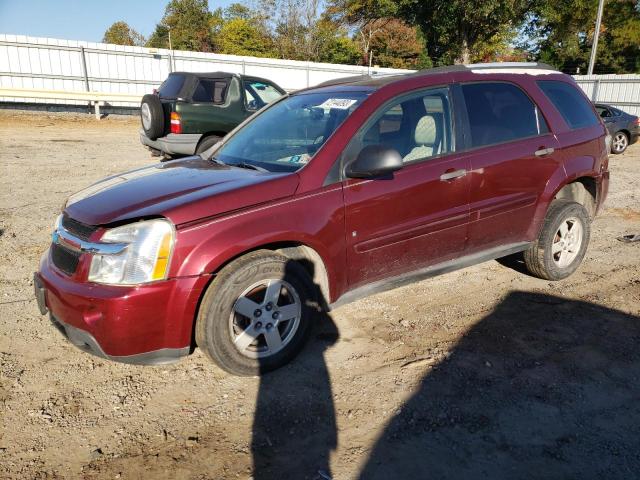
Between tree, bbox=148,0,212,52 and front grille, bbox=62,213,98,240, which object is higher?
tree, bbox=148,0,212,52

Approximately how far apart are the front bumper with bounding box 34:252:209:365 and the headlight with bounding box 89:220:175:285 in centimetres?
5

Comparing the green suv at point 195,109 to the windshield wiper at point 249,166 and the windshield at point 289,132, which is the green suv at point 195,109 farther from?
the windshield wiper at point 249,166

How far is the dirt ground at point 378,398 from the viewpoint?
248cm

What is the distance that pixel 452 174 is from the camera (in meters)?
3.78

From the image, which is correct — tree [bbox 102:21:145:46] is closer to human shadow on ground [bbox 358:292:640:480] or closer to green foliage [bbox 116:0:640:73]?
green foliage [bbox 116:0:640:73]

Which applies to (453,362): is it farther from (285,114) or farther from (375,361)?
(285,114)

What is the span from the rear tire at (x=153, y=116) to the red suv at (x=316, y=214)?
208 inches

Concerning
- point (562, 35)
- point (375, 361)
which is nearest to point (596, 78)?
point (562, 35)

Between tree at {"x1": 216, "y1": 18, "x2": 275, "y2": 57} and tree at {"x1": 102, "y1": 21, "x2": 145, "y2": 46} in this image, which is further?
tree at {"x1": 102, "y1": 21, "x2": 145, "y2": 46}

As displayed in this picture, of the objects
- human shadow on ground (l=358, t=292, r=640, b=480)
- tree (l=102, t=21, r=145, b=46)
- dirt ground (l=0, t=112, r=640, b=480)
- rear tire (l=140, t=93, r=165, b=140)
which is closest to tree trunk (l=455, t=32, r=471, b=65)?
rear tire (l=140, t=93, r=165, b=140)

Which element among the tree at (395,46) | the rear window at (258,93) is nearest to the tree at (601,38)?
the tree at (395,46)

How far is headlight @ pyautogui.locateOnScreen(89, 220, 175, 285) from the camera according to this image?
2.79 meters

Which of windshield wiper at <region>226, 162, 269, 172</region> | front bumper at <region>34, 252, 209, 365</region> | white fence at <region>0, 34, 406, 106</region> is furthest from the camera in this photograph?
white fence at <region>0, 34, 406, 106</region>

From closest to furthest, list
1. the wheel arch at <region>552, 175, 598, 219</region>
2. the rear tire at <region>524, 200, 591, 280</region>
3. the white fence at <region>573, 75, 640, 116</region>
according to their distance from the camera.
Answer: the rear tire at <region>524, 200, 591, 280</region> < the wheel arch at <region>552, 175, 598, 219</region> < the white fence at <region>573, 75, 640, 116</region>
